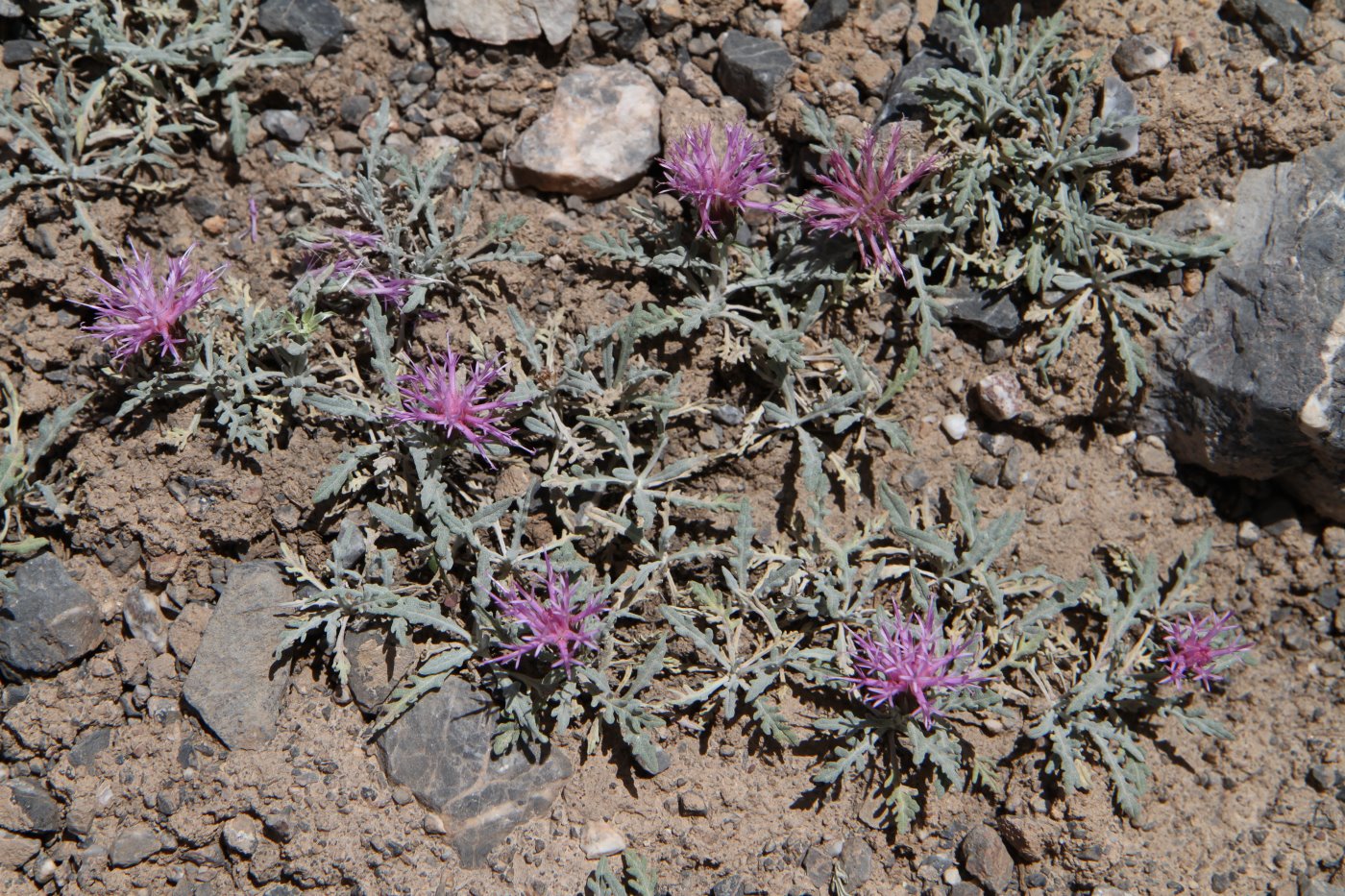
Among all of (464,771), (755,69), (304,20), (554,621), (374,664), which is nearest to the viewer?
(554,621)

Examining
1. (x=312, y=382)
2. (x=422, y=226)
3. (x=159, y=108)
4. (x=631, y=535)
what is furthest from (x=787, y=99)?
(x=159, y=108)

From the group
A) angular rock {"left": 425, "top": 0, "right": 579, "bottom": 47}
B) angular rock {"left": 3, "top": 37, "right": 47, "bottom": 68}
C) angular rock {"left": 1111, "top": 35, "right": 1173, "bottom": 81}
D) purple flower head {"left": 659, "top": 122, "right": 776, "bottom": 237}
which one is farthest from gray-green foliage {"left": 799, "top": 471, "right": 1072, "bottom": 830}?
angular rock {"left": 3, "top": 37, "right": 47, "bottom": 68}

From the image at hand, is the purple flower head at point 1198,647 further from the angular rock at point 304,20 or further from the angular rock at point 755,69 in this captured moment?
the angular rock at point 304,20

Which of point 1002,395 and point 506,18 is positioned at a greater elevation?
point 506,18

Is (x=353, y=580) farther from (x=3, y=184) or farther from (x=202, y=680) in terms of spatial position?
(x=3, y=184)

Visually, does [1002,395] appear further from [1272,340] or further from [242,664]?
[242,664]

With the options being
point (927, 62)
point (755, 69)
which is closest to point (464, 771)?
point (755, 69)
